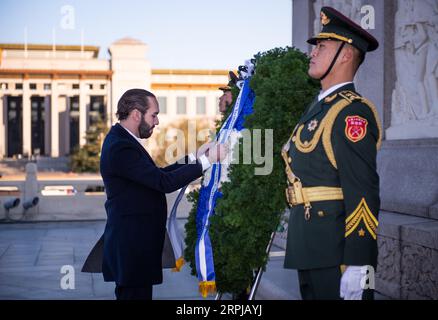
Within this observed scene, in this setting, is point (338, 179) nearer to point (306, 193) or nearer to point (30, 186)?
point (306, 193)

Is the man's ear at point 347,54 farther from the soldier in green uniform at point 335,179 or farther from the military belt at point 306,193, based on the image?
the military belt at point 306,193

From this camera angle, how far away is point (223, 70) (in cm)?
6994

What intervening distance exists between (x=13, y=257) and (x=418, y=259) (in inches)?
264

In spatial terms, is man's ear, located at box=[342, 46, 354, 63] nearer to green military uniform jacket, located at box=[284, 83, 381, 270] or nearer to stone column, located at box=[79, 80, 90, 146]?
green military uniform jacket, located at box=[284, 83, 381, 270]

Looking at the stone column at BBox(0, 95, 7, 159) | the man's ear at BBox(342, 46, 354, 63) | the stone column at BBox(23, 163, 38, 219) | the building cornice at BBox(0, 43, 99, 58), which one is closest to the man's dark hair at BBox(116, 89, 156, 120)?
the man's ear at BBox(342, 46, 354, 63)

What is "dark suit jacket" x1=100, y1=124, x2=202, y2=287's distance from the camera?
3.34 m

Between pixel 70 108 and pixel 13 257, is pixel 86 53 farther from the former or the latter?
pixel 13 257

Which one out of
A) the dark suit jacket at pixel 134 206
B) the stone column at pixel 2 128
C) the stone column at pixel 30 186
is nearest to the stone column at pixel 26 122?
the stone column at pixel 2 128

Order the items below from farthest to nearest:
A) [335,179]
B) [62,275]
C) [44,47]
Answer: [44,47] → [62,275] → [335,179]

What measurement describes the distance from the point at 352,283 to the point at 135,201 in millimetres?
1516

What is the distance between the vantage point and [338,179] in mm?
2580

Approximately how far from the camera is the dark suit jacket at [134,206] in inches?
132

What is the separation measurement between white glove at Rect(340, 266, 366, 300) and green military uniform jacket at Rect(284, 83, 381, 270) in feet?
0.13

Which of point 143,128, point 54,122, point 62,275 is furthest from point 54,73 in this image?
point 143,128
